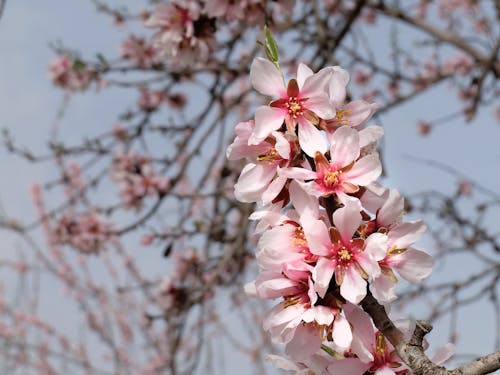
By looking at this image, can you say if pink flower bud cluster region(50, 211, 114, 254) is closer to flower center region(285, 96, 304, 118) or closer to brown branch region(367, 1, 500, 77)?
brown branch region(367, 1, 500, 77)

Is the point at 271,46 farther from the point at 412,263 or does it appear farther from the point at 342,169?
the point at 412,263

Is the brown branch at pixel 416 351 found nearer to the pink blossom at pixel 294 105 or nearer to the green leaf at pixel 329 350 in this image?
the green leaf at pixel 329 350

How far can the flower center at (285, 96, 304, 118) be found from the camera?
39.7 inches

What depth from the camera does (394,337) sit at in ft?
2.86

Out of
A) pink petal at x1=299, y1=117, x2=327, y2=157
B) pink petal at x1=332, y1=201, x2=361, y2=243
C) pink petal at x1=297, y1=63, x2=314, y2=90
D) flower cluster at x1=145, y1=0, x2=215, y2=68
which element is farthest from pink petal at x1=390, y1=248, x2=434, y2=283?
flower cluster at x1=145, y1=0, x2=215, y2=68

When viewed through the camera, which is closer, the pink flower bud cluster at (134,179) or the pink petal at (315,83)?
the pink petal at (315,83)

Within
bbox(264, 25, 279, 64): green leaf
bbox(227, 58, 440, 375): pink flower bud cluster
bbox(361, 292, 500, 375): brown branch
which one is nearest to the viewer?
bbox(361, 292, 500, 375): brown branch

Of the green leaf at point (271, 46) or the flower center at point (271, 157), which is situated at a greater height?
the green leaf at point (271, 46)

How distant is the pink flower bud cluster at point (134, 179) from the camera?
375cm

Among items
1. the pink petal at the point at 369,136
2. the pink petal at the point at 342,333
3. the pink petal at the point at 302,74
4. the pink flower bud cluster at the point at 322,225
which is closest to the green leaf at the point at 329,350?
the pink flower bud cluster at the point at 322,225

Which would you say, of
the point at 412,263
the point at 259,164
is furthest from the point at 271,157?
the point at 412,263

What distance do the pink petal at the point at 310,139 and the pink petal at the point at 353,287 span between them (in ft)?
0.63

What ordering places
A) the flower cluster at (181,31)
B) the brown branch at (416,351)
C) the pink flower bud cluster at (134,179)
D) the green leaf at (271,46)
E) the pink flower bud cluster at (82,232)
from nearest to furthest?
1. the brown branch at (416,351)
2. the green leaf at (271,46)
3. the flower cluster at (181,31)
4. the pink flower bud cluster at (134,179)
5. the pink flower bud cluster at (82,232)

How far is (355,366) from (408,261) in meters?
0.18
